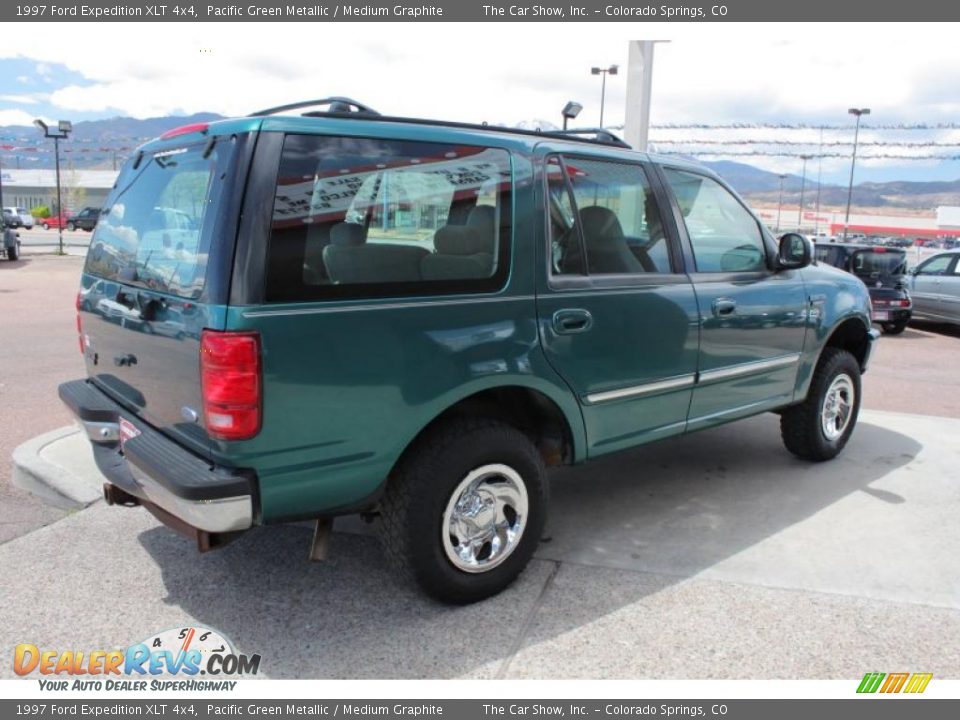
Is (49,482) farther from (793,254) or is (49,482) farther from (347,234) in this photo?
(793,254)

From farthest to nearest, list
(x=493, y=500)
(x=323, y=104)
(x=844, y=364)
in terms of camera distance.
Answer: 1. (x=844, y=364)
2. (x=493, y=500)
3. (x=323, y=104)

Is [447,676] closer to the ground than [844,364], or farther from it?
closer to the ground

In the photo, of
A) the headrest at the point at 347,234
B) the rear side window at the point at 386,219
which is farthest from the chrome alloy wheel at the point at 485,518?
the headrest at the point at 347,234

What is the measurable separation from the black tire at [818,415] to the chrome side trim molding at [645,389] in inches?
56.7

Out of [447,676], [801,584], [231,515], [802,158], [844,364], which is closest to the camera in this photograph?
[231,515]

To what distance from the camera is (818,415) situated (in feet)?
16.5

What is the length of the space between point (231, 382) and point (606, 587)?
1925 millimetres

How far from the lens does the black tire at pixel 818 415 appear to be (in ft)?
16.4

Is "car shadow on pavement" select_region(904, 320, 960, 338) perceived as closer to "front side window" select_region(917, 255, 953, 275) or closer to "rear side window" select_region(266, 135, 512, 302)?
"front side window" select_region(917, 255, 953, 275)

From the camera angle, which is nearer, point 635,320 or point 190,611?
point 190,611
